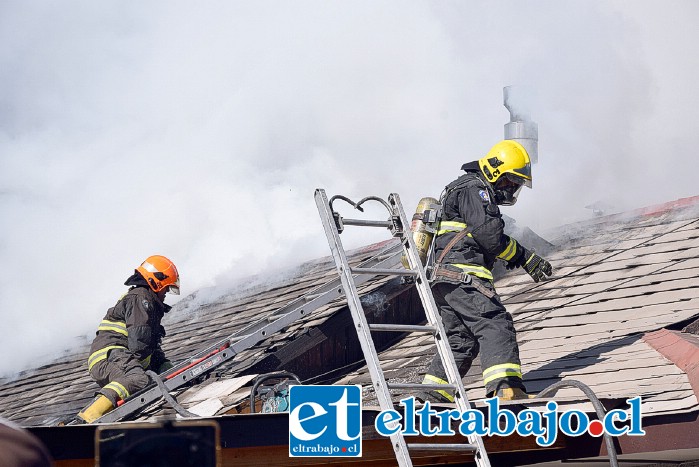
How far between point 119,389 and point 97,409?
0.19m

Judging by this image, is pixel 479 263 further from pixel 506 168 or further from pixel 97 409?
pixel 97 409

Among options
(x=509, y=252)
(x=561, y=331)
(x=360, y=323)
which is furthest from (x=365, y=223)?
(x=561, y=331)

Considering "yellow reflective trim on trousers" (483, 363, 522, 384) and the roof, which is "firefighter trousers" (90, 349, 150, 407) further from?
"yellow reflective trim on trousers" (483, 363, 522, 384)

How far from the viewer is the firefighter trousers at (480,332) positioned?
5.03 metres

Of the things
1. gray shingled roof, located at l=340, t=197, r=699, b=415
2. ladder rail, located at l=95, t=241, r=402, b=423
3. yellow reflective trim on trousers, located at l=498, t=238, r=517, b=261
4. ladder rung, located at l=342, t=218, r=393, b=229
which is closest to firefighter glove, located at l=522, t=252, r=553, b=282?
yellow reflective trim on trousers, located at l=498, t=238, r=517, b=261

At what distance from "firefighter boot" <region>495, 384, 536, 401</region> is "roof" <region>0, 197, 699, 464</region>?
23cm

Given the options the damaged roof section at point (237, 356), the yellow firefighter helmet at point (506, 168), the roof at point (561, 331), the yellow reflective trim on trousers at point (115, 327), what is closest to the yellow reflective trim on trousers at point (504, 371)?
the roof at point (561, 331)

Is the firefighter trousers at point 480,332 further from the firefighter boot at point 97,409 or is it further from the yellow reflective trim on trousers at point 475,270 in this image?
the firefighter boot at point 97,409

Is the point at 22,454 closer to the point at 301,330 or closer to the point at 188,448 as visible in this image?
the point at 188,448

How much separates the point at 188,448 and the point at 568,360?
3.48m

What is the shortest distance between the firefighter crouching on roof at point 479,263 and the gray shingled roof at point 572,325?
35cm

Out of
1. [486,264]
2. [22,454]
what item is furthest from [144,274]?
[22,454]

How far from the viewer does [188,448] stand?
2549mm

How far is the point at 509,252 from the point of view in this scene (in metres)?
5.63
